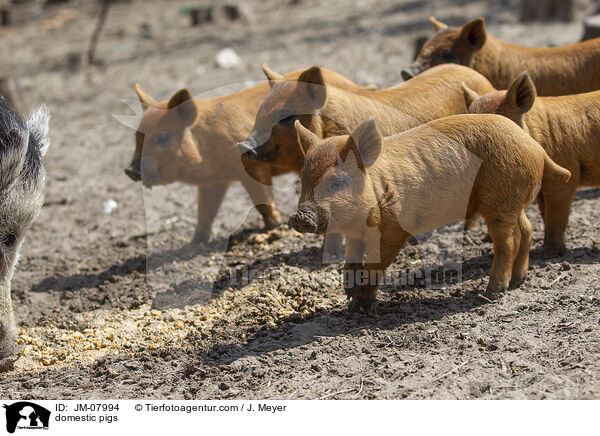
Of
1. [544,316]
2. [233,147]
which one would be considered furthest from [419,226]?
[233,147]

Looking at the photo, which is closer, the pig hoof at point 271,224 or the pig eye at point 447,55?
the pig hoof at point 271,224

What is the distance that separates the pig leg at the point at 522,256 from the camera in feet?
13.1

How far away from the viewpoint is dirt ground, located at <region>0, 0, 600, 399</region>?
3.34 m

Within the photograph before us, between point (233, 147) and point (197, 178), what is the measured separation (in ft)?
1.27

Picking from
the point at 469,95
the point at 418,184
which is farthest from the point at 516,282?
the point at 469,95

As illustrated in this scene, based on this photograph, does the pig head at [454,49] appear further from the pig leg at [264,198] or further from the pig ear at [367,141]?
the pig ear at [367,141]

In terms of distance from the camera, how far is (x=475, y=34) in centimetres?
557

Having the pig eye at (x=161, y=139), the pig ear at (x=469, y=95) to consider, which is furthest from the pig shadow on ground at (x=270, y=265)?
the pig ear at (x=469, y=95)

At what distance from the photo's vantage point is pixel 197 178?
17.2ft

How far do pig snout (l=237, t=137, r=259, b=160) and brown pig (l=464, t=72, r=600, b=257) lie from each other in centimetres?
146

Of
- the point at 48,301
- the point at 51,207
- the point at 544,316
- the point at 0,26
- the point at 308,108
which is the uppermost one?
the point at 308,108

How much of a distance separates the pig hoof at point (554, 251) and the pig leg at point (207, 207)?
Answer: 2.66 m
